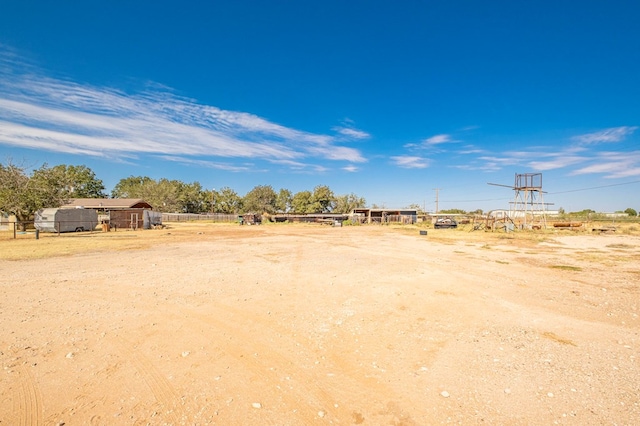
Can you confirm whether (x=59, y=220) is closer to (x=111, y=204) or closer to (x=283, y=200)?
(x=111, y=204)

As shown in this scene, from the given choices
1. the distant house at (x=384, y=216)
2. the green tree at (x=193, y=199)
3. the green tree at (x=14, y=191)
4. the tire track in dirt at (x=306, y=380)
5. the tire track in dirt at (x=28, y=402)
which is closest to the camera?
the tire track in dirt at (x=28, y=402)

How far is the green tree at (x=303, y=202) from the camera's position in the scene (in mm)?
87125

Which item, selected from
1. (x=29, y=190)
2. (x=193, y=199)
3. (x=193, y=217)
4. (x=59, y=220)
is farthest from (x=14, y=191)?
(x=193, y=199)

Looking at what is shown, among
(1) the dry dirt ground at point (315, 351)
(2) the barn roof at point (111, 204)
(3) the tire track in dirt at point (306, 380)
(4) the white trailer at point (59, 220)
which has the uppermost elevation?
(2) the barn roof at point (111, 204)

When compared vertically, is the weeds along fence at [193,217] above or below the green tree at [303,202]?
below

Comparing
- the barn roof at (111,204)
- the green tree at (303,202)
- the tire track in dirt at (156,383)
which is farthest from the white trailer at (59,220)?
the green tree at (303,202)

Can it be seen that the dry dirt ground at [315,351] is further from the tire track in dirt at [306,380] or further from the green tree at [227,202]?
the green tree at [227,202]

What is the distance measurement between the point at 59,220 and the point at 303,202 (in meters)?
62.9

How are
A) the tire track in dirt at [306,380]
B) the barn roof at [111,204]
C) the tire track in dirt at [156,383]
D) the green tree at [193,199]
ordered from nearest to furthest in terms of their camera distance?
the tire track in dirt at [156,383] < the tire track in dirt at [306,380] < the barn roof at [111,204] < the green tree at [193,199]

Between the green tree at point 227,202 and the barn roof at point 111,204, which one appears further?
the green tree at point 227,202

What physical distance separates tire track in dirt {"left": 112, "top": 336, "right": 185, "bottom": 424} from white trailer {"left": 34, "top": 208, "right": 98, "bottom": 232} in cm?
3207

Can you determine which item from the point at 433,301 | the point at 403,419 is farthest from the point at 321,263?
the point at 403,419

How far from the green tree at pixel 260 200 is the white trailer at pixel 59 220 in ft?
174

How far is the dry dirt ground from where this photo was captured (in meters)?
3.49
